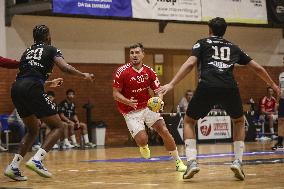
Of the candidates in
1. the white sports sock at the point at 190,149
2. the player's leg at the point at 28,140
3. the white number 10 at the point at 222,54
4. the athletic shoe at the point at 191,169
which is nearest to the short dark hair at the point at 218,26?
the white number 10 at the point at 222,54

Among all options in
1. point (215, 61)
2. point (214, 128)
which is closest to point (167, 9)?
point (214, 128)

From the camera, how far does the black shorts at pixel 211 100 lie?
8.23m

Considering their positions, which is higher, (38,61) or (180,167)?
(38,61)

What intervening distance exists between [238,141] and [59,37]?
570 inches

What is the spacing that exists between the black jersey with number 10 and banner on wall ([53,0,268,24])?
11262mm

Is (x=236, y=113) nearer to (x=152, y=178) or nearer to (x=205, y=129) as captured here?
(x=152, y=178)

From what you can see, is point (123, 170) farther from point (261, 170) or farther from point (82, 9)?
point (82, 9)

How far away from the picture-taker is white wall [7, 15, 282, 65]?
21281 mm

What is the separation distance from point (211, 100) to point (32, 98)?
2.55 meters

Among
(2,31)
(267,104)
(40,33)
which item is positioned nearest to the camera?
(40,33)

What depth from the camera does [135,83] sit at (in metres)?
10.6

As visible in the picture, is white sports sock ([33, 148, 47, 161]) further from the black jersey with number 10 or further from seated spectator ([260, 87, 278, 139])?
seated spectator ([260, 87, 278, 139])

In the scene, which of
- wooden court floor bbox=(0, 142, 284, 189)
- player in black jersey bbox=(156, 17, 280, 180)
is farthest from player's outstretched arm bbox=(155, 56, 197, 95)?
wooden court floor bbox=(0, 142, 284, 189)

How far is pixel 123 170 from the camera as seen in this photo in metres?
10.5
